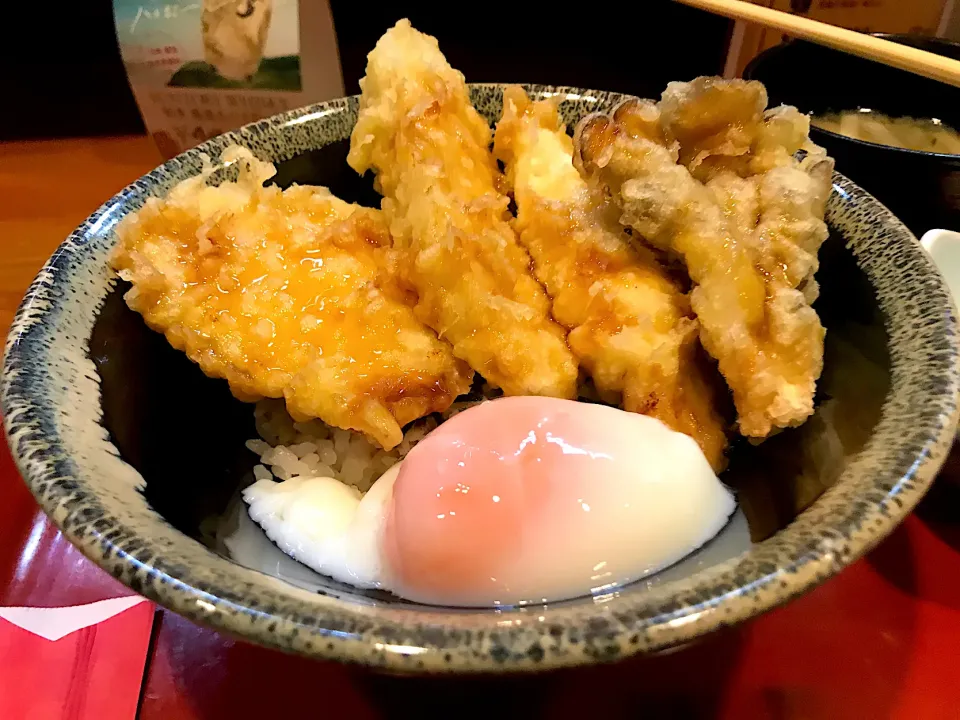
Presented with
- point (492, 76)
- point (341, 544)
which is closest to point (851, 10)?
point (492, 76)

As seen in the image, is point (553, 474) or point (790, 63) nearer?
Answer: point (553, 474)

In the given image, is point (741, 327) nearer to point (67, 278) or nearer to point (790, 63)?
point (67, 278)

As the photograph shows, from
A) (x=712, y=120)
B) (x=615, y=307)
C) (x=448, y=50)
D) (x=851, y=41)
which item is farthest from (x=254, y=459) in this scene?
(x=448, y=50)

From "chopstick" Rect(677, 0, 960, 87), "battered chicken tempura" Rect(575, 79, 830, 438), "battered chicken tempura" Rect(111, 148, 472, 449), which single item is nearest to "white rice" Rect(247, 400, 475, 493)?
"battered chicken tempura" Rect(111, 148, 472, 449)

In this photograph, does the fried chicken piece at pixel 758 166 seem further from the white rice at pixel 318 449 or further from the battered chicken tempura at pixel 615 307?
the white rice at pixel 318 449

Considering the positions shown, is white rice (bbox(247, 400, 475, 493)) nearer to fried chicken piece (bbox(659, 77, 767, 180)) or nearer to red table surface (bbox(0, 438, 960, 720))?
red table surface (bbox(0, 438, 960, 720))

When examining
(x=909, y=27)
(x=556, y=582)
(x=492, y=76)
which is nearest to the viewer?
(x=556, y=582)

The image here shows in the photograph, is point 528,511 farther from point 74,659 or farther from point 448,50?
point 448,50

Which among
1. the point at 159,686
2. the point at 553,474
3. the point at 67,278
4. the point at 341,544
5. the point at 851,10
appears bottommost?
the point at 159,686
